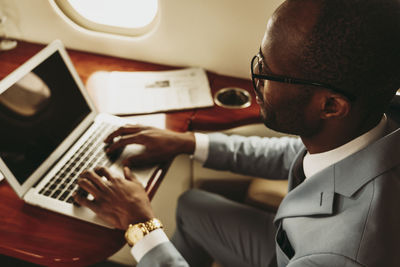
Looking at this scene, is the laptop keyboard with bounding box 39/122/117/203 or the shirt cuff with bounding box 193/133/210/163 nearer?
the laptop keyboard with bounding box 39/122/117/203

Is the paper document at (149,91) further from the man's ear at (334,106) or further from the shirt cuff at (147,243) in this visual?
the man's ear at (334,106)

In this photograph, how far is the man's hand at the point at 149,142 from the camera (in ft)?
3.67

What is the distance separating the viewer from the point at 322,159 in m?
0.92

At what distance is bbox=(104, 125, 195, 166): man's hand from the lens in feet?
3.67

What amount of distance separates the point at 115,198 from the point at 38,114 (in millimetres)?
351

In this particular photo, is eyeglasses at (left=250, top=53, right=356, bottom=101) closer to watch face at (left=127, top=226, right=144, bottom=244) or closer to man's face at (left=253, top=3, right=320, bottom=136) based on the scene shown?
man's face at (left=253, top=3, right=320, bottom=136)

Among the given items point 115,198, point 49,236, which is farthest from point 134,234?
point 49,236

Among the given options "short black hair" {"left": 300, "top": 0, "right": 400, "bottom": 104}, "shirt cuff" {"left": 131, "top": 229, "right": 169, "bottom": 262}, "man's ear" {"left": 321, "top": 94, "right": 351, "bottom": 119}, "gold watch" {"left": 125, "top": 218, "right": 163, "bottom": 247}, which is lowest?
"shirt cuff" {"left": 131, "top": 229, "right": 169, "bottom": 262}

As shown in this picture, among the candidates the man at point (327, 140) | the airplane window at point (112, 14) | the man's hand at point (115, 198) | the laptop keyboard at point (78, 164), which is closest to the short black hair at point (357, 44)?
the man at point (327, 140)

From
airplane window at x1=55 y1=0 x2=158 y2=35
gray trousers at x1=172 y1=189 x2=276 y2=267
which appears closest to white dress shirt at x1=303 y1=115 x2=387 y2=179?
gray trousers at x1=172 y1=189 x2=276 y2=267

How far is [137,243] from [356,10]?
70 cm

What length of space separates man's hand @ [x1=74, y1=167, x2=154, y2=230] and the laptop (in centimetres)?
3

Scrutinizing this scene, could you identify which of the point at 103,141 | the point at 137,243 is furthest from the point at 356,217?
the point at 103,141

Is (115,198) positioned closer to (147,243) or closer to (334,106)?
(147,243)
